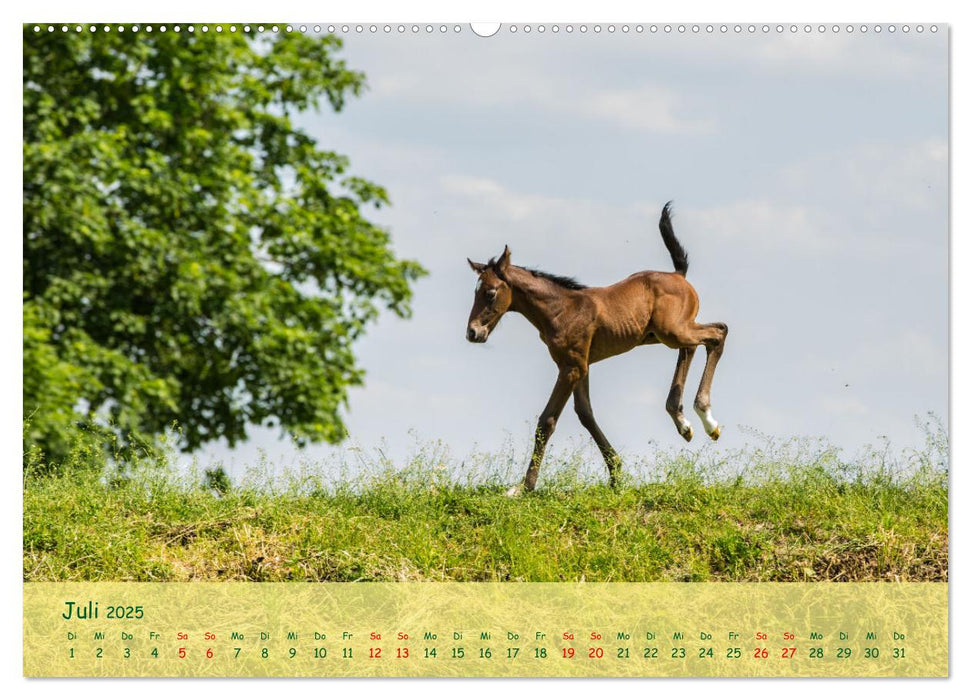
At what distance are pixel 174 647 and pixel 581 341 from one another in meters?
4.17

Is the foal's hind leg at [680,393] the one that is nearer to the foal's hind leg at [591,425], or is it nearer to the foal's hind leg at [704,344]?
the foal's hind leg at [704,344]

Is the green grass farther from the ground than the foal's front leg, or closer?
closer

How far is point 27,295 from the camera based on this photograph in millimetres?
14406

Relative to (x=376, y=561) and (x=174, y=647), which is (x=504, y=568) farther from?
(x=174, y=647)

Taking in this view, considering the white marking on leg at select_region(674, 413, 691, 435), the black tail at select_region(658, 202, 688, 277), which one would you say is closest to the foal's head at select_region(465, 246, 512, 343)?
the black tail at select_region(658, 202, 688, 277)

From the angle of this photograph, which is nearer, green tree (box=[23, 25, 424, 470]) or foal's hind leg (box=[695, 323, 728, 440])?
foal's hind leg (box=[695, 323, 728, 440])

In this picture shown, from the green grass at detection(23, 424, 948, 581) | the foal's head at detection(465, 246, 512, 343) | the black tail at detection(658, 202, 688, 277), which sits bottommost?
the green grass at detection(23, 424, 948, 581)

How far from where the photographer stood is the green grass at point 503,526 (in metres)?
8.13

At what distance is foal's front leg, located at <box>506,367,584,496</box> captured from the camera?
9.05 metres

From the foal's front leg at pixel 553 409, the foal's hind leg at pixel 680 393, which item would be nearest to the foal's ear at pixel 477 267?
the foal's front leg at pixel 553 409

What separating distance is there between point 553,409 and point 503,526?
3.76 feet

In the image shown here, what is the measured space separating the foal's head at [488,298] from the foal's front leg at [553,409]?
773 mm

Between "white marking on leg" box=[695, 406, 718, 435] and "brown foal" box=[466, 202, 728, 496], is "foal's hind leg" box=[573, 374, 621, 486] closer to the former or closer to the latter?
"brown foal" box=[466, 202, 728, 496]

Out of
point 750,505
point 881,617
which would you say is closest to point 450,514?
point 750,505
